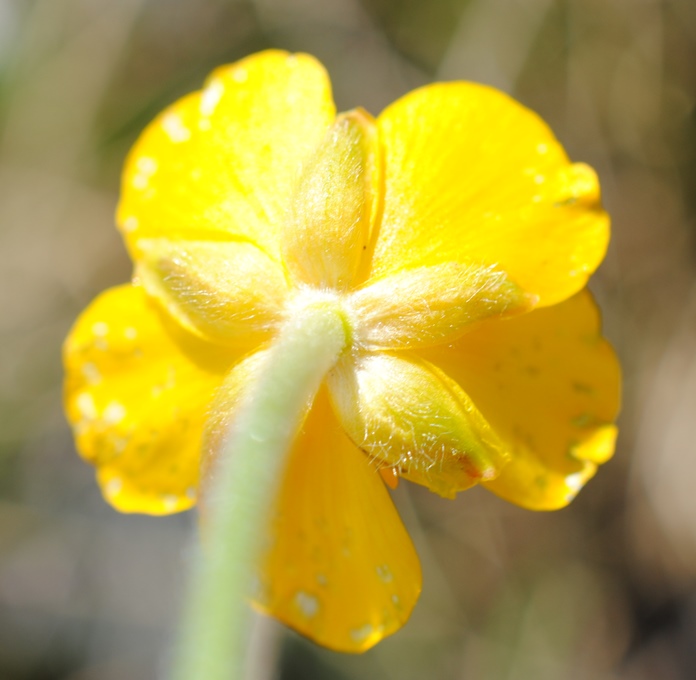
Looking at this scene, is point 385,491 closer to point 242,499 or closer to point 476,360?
point 476,360

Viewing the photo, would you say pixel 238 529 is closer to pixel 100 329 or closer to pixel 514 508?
pixel 100 329

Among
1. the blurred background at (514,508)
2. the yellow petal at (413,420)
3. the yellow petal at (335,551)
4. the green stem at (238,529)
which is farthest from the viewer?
the blurred background at (514,508)

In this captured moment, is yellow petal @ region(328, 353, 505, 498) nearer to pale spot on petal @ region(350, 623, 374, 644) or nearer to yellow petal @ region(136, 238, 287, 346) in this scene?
yellow petal @ region(136, 238, 287, 346)

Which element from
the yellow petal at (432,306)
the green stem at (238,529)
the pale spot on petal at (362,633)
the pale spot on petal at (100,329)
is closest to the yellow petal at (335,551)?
the pale spot on petal at (362,633)

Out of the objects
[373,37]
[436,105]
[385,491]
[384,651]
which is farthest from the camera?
[373,37]

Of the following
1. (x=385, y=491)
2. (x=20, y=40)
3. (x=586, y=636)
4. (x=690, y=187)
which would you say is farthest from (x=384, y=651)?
(x=20, y=40)

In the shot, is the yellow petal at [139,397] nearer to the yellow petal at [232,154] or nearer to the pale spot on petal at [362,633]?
the yellow petal at [232,154]
